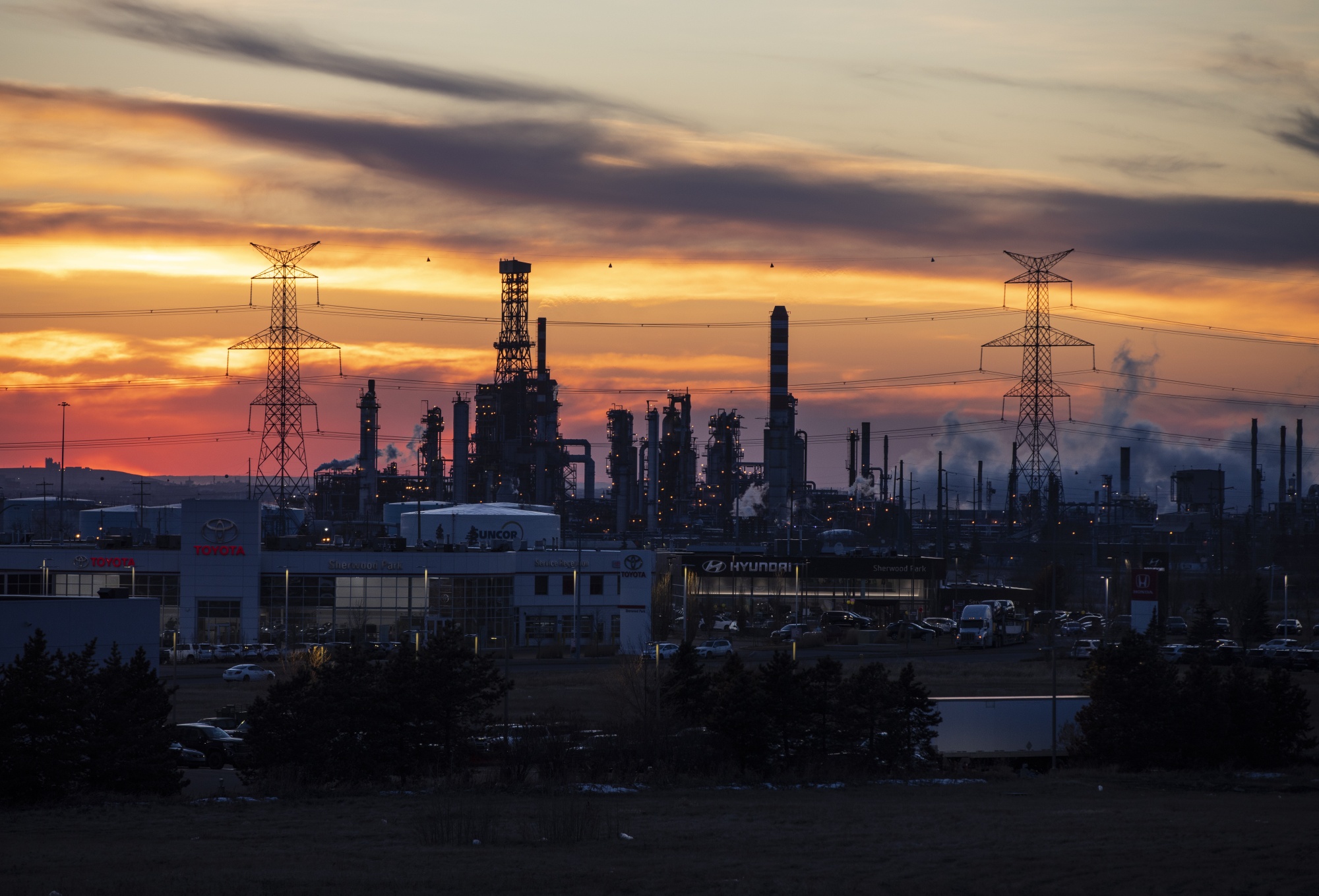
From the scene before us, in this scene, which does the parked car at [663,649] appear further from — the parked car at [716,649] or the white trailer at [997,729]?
the white trailer at [997,729]

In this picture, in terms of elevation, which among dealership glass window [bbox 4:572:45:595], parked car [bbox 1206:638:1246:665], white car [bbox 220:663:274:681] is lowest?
white car [bbox 220:663:274:681]

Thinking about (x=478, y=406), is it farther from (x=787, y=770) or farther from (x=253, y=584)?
(x=787, y=770)

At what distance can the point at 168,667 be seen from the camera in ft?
187

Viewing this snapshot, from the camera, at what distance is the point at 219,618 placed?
208 feet

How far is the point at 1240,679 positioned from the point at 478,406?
94411 millimetres

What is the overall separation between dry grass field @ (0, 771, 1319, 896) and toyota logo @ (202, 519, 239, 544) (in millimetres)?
38382

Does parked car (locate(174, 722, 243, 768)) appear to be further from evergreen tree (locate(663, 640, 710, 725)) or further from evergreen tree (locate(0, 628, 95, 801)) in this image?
evergreen tree (locate(663, 640, 710, 725))

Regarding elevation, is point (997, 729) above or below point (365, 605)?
below

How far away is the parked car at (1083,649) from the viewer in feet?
195

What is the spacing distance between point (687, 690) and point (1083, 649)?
3380 cm

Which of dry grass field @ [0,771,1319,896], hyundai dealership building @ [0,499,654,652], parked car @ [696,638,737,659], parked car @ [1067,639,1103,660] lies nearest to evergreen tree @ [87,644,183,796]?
dry grass field @ [0,771,1319,896]

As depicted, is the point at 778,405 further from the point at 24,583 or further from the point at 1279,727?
the point at 1279,727

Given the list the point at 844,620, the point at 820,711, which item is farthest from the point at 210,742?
the point at 844,620

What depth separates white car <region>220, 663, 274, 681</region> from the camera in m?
51.0
